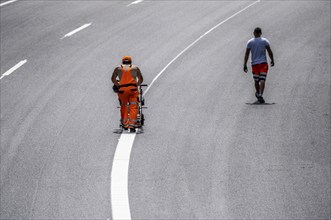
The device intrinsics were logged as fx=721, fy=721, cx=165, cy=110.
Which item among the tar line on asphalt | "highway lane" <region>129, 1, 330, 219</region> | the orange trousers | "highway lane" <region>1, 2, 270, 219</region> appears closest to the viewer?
the tar line on asphalt

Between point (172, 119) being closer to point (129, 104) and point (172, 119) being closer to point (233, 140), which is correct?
point (129, 104)

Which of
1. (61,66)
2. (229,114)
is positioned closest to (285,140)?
(229,114)

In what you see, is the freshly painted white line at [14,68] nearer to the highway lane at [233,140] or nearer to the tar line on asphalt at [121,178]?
the highway lane at [233,140]

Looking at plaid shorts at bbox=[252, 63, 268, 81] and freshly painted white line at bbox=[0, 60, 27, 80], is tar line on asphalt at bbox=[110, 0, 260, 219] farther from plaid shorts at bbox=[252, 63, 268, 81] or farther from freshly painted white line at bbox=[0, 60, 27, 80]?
freshly painted white line at bbox=[0, 60, 27, 80]

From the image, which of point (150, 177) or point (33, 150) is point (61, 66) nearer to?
point (33, 150)

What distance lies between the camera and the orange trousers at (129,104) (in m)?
16.1

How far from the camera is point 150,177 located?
14.1 meters

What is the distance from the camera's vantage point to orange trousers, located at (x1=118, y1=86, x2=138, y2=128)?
16.1m

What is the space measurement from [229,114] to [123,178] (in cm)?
478

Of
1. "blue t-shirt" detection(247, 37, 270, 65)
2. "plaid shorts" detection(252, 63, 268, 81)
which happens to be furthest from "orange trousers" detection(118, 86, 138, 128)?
"plaid shorts" detection(252, 63, 268, 81)

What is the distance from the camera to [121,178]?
46.3ft

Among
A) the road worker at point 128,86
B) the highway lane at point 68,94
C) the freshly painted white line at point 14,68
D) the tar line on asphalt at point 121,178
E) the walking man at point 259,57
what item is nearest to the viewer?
the tar line on asphalt at point 121,178

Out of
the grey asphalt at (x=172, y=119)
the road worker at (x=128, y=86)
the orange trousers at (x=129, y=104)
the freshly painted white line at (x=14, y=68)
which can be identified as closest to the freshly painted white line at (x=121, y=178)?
the grey asphalt at (x=172, y=119)

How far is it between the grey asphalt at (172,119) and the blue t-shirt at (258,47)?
127 cm
